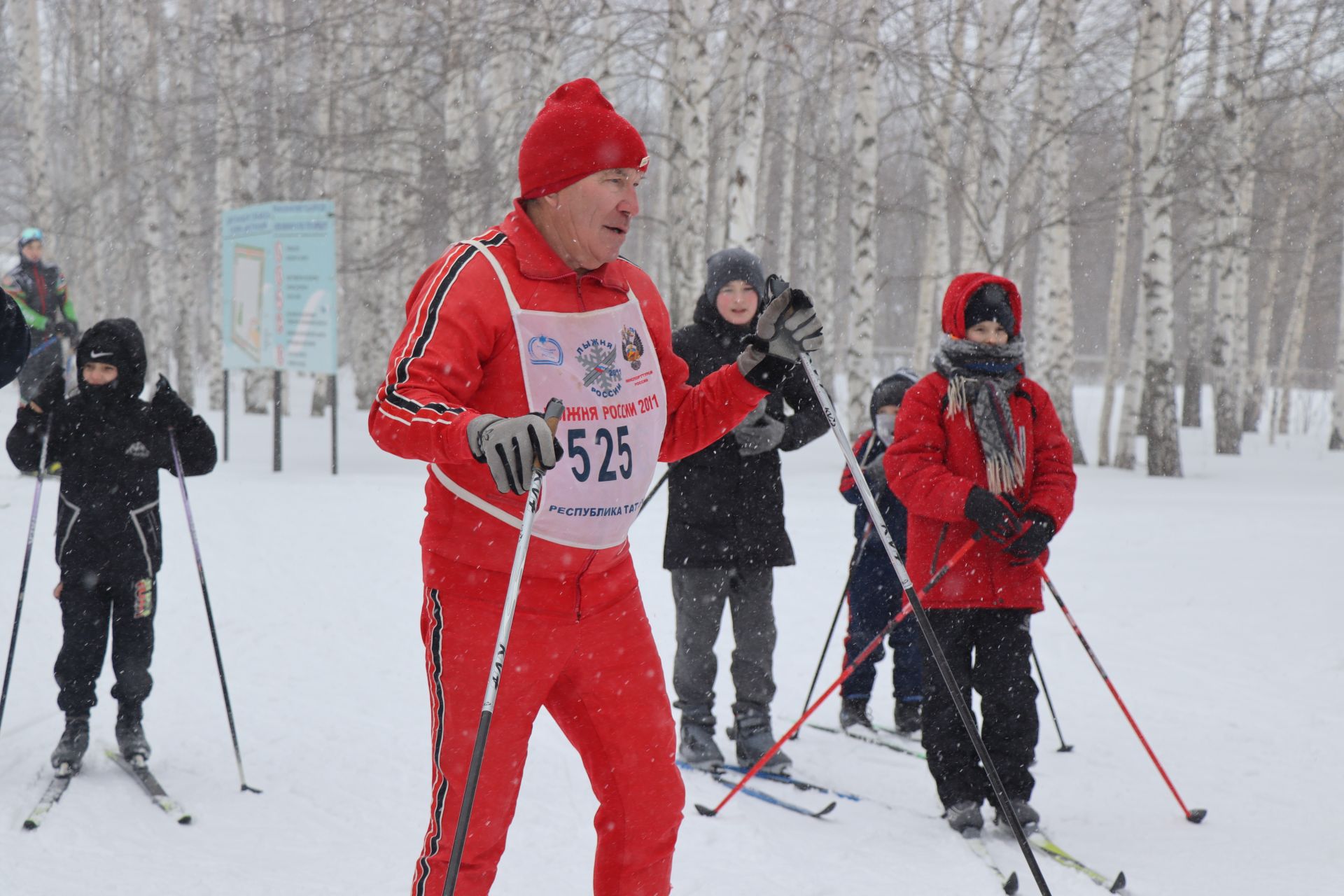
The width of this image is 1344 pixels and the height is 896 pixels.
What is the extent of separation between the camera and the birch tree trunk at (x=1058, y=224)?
13.9 meters

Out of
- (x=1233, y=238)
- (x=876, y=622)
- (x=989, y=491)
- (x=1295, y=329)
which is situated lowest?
(x=876, y=622)

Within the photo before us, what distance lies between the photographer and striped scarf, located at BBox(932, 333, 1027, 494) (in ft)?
12.9

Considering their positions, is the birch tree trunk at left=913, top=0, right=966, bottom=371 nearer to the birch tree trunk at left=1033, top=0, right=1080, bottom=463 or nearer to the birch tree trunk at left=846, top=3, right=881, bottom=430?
the birch tree trunk at left=846, top=3, right=881, bottom=430

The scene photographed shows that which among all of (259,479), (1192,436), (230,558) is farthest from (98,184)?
(1192,436)

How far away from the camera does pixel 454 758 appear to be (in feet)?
7.59

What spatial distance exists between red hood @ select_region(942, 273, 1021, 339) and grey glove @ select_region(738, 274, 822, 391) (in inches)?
55.9

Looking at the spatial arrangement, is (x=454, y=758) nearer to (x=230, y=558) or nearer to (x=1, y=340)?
(x=1, y=340)

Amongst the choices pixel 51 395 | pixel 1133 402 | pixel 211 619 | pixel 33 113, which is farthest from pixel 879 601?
pixel 33 113

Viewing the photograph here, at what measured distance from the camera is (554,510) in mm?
2357

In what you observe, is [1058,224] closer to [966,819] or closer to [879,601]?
[879,601]

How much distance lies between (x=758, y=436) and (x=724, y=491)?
10.4 inches

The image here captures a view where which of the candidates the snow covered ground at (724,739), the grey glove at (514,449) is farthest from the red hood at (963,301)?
the grey glove at (514,449)

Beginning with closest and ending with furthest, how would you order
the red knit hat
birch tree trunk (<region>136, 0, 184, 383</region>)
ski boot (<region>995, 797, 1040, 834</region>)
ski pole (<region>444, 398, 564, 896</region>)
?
ski pole (<region>444, 398, 564, 896</region>)
the red knit hat
ski boot (<region>995, 797, 1040, 834</region>)
birch tree trunk (<region>136, 0, 184, 383</region>)

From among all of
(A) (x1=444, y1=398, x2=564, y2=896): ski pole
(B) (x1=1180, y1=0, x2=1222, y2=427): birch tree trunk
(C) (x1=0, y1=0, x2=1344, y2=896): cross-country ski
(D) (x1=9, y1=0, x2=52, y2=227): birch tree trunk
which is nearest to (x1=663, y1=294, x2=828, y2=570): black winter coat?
(C) (x1=0, y1=0, x2=1344, y2=896): cross-country ski
